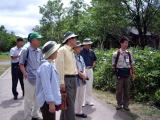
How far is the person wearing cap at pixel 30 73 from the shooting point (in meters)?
6.90

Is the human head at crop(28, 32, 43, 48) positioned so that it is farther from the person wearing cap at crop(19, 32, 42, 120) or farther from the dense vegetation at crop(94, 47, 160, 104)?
the dense vegetation at crop(94, 47, 160, 104)

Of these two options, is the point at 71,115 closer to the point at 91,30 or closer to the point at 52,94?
the point at 52,94

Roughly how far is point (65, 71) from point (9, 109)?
3.04 m

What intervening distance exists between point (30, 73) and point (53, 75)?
2.42 metres

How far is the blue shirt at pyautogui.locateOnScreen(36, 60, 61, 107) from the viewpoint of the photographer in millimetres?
4512

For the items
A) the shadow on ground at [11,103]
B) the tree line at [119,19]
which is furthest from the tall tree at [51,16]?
the shadow on ground at [11,103]

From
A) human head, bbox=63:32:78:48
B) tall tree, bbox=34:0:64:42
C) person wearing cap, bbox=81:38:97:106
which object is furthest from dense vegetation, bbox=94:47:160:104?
tall tree, bbox=34:0:64:42

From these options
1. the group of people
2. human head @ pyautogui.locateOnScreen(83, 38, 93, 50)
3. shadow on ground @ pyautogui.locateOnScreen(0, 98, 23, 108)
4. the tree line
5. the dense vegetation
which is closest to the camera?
the group of people

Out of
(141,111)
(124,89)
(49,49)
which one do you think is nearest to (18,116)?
(124,89)

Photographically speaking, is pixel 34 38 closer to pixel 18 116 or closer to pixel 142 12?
pixel 18 116

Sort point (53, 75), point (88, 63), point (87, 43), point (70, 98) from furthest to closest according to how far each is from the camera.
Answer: point (88, 63) → point (87, 43) → point (70, 98) → point (53, 75)

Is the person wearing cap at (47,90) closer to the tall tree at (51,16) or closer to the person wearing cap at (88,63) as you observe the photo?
the person wearing cap at (88,63)

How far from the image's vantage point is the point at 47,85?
14.8 ft

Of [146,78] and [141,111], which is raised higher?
[146,78]
